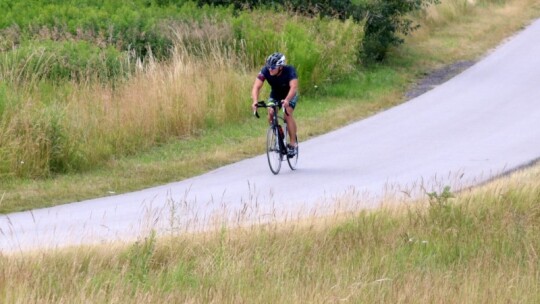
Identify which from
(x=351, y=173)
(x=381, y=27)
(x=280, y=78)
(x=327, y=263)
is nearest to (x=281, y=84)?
(x=280, y=78)

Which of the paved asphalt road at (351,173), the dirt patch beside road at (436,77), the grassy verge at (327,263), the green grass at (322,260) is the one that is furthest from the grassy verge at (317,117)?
the grassy verge at (327,263)

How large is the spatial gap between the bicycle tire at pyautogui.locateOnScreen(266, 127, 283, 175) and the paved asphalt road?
179 millimetres

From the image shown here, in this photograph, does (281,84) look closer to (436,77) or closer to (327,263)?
(327,263)

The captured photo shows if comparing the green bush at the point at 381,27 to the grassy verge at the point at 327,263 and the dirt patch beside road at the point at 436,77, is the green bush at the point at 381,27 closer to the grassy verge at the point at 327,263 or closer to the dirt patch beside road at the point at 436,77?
the dirt patch beside road at the point at 436,77

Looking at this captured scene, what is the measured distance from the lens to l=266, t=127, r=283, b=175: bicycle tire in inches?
659

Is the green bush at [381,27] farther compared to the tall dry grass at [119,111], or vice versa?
the green bush at [381,27]

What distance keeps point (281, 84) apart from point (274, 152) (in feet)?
3.21

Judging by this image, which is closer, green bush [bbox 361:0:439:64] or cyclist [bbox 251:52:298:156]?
cyclist [bbox 251:52:298:156]

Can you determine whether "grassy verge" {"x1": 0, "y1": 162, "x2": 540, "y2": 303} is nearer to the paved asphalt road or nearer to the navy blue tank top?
the paved asphalt road

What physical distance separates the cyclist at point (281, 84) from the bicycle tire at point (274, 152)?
0.59 ft

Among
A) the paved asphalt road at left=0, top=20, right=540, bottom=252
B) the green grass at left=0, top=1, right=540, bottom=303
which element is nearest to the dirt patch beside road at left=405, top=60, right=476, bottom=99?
the paved asphalt road at left=0, top=20, right=540, bottom=252

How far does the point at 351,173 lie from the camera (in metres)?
16.9

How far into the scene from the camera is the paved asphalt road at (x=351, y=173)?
12.5 metres

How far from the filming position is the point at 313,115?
73.5 feet
